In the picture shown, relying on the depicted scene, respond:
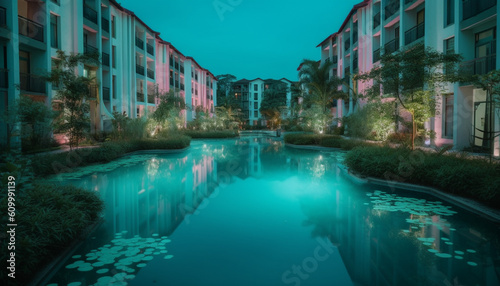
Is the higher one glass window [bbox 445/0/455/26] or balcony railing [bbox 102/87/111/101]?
glass window [bbox 445/0/455/26]

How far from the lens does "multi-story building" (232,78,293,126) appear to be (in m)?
82.2

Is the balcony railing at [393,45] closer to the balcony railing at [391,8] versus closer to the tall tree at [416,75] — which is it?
the balcony railing at [391,8]

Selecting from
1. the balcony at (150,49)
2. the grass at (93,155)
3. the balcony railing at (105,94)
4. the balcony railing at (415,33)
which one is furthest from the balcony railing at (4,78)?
the balcony railing at (415,33)

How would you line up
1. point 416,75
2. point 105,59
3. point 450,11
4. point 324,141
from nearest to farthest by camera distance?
point 416,75 < point 450,11 < point 324,141 < point 105,59

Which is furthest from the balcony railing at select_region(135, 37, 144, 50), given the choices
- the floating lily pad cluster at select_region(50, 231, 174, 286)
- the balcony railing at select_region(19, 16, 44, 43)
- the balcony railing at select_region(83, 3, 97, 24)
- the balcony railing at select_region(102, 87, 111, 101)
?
the floating lily pad cluster at select_region(50, 231, 174, 286)

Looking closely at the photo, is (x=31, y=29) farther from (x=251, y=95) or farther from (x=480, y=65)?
(x=251, y=95)

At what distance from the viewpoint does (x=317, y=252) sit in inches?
208

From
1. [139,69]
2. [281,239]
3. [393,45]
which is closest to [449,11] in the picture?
[393,45]

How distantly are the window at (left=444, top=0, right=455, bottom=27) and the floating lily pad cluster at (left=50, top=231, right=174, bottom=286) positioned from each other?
19742mm

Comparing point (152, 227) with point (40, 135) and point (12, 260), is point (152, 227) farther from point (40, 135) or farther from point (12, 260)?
point (40, 135)

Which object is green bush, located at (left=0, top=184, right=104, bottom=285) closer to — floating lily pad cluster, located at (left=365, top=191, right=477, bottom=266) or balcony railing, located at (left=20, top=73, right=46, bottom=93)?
floating lily pad cluster, located at (left=365, top=191, right=477, bottom=266)

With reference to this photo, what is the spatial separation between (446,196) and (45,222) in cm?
918

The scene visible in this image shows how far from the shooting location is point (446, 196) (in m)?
8.71

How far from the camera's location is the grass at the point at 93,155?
12.0m
